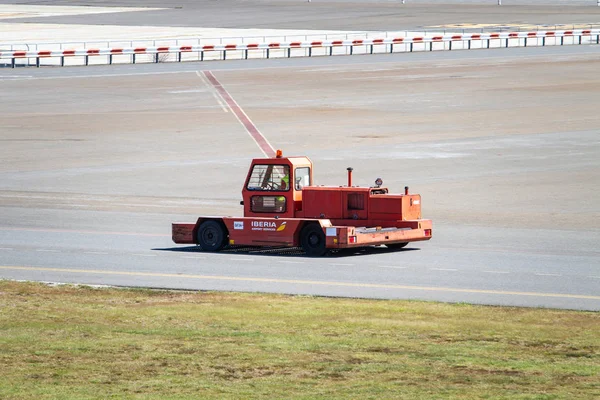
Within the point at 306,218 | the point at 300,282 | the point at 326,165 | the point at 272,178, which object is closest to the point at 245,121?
the point at 326,165

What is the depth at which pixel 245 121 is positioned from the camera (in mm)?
57969

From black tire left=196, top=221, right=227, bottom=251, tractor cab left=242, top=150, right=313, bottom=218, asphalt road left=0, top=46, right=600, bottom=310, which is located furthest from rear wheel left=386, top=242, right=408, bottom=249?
black tire left=196, top=221, right=227, bottom=251

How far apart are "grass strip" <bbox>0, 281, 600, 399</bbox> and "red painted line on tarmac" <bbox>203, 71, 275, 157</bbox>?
2646cm

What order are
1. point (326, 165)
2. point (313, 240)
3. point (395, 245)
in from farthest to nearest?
point (326, 165) < point (395, 245) < point (313, 240)

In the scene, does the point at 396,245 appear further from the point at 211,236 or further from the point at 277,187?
the point at 211,236

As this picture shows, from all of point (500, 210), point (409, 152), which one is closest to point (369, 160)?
A: point (409, 152)

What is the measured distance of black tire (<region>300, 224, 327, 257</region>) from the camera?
93.0ft

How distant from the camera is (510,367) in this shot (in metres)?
16.7

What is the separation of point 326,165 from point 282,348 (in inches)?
1094

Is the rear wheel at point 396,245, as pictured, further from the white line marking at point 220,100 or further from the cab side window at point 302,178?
the white line marking at point 220,100

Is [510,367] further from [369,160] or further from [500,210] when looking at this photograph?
[369,160]

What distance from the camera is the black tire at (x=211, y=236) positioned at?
29.4m

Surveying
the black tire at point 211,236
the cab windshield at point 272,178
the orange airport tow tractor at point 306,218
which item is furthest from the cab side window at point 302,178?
the black tire at point 211,236

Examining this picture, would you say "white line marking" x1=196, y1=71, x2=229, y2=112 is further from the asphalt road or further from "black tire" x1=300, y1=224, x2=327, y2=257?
"black tire" x1=300, y1=224, x2=327, y2=257
